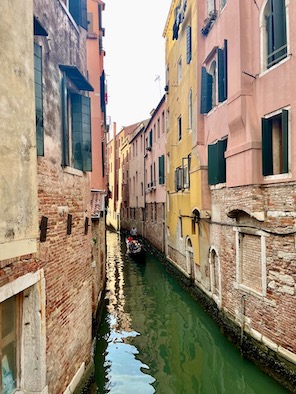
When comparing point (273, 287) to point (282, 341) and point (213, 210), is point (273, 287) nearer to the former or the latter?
point (282, 341)

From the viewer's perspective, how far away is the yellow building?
12.8m

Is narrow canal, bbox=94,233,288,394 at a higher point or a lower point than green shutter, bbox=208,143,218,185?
lower

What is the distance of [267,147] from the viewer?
797 cm

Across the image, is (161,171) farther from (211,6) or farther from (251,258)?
(251,258)

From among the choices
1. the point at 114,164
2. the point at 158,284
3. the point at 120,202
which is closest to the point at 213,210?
the point at 158,284

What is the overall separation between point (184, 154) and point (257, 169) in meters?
7.56

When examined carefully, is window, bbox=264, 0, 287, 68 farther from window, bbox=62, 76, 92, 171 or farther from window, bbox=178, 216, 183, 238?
window, bbox=178, 216, 183, 238

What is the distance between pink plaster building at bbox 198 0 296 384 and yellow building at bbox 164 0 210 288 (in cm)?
195

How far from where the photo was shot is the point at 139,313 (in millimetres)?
12414

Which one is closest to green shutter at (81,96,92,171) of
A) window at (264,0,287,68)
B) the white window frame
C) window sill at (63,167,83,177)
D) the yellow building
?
window sill at (63,167,83,177)

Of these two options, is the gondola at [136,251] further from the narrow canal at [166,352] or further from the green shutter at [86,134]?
the green shutter at [86,134]

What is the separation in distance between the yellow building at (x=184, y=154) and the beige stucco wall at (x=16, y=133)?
9.28m

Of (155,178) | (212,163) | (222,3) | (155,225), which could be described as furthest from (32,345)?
(155,178)

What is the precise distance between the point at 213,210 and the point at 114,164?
38.0 m
